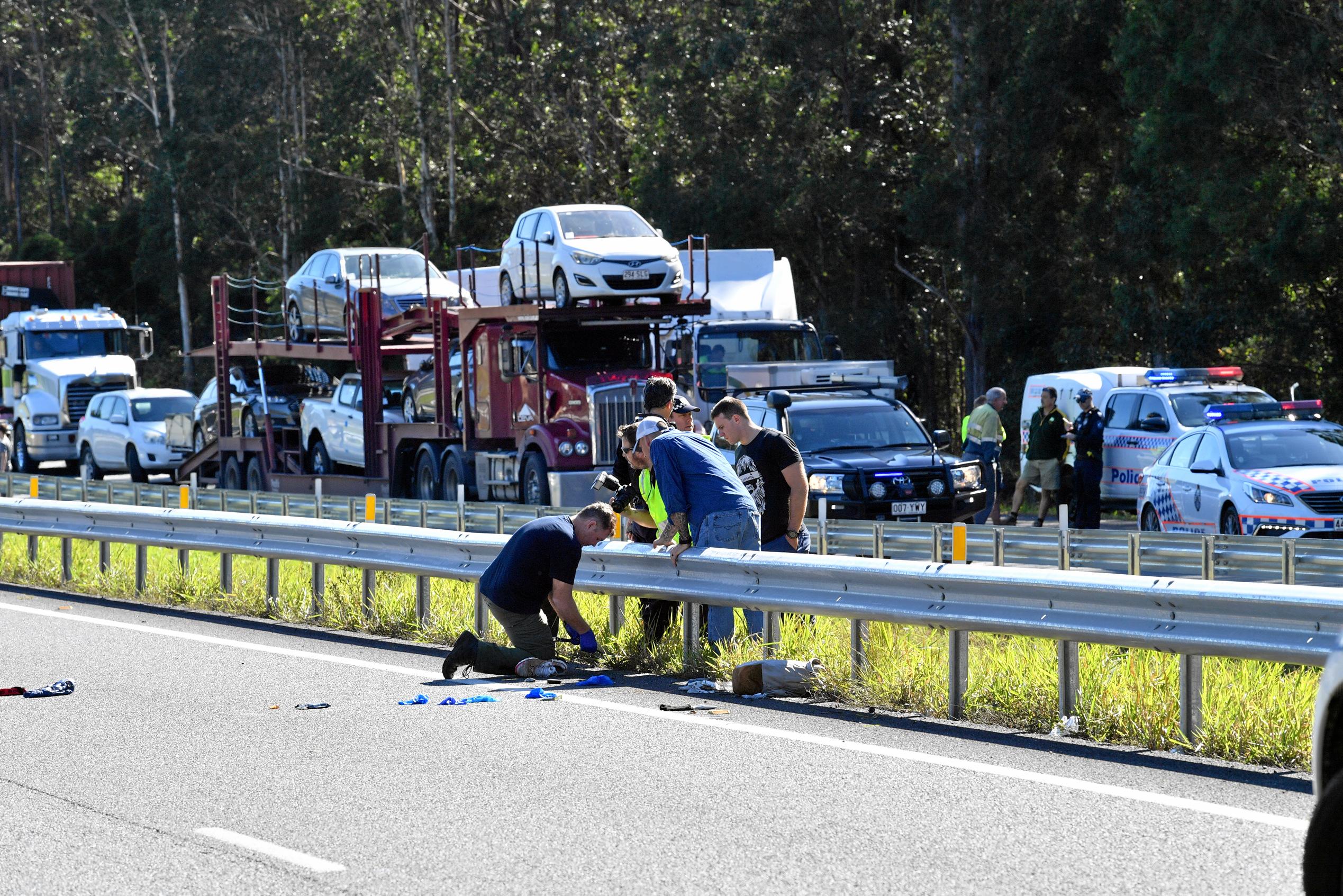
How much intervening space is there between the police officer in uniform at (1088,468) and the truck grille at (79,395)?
25.1m

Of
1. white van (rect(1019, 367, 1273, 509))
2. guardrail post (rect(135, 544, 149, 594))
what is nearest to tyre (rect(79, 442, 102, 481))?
white van (rect(1019, 367, 1273, 509))

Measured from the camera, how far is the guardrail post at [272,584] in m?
14.3

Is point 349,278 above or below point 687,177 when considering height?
below

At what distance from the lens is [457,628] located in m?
12.6

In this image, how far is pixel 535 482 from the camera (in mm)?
23188

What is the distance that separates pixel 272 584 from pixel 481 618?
3032 mm

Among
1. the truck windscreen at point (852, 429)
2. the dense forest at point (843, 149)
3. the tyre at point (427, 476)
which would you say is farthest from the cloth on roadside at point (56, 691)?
the dense forest at point (843, 149)

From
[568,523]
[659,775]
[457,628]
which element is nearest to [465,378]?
[457,628]

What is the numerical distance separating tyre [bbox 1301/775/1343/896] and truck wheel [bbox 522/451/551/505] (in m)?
18.3

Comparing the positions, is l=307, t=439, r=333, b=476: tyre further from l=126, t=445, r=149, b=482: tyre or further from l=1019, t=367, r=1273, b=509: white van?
l=1019, t=367, r=1273, b=509: white van

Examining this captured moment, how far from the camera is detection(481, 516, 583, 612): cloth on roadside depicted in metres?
10.8

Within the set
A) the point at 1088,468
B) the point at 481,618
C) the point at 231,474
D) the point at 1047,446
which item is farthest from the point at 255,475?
the point at 481,618

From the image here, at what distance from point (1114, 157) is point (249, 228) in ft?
109

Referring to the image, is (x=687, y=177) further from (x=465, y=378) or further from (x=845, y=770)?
(x=845, y=770)
